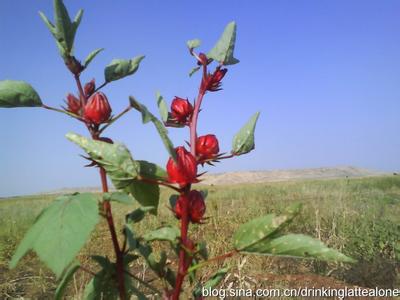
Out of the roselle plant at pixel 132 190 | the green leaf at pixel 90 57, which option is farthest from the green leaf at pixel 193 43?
the green leaf at pixel 90 57

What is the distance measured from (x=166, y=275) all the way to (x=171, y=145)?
422 millimetres

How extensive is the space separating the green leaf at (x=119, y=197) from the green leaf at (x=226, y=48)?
0.38 metres

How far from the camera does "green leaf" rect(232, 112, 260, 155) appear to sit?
2.92 ft

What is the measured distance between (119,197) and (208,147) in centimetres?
23

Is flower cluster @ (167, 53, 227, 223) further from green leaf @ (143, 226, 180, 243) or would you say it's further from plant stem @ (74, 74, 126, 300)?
plant stem @ (74, 74, 126, 300)

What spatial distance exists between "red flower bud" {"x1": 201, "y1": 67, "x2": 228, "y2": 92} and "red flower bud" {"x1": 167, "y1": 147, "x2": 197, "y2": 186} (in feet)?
0.64

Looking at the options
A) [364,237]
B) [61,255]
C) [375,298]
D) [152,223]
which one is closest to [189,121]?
[61,255]

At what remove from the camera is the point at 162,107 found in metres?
0.88

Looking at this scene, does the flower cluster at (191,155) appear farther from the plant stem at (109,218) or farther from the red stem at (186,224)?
the plant stem at (109,218)

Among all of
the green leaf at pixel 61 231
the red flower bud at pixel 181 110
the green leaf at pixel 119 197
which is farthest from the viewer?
the red flower bud at pixel 181 110

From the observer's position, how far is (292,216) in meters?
0.71

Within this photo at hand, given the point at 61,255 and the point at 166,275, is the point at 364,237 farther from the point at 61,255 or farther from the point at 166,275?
the point at 61,255

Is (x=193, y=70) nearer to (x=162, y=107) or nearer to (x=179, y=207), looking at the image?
(x=162, y=107)

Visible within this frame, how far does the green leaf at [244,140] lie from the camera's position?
89 centimetres
